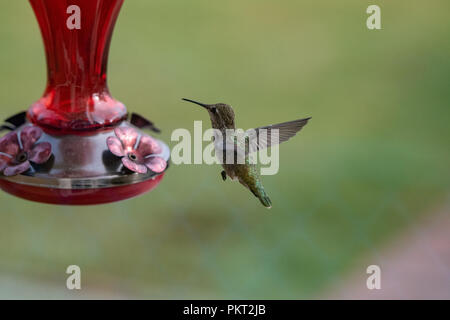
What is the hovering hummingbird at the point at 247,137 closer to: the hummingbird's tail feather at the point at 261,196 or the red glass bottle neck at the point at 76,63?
the hummingbird's tail feather at the point at 261,196

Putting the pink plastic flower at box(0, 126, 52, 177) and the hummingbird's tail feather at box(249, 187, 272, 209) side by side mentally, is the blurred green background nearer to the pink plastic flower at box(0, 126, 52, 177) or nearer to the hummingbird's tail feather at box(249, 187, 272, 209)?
the pink plastic flower at box(0, 126, 52, 177)

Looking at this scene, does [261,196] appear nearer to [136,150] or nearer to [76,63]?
[136,150]

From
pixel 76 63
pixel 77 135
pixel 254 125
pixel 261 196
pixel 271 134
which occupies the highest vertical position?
pixel 254 125

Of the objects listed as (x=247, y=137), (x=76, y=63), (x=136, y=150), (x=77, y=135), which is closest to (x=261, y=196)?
(x=247, y=137)

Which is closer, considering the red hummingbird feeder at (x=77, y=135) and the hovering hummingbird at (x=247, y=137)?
the hovering hummingbird at (x=247, y=137)

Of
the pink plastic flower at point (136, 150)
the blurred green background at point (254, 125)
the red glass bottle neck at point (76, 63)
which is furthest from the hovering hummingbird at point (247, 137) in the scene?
the blurred green background at point (254, 125)

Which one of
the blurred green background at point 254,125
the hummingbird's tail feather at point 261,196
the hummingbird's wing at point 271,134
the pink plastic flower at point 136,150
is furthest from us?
the blurred green background at point 254,125

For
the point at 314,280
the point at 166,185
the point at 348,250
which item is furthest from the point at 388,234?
the point at 166,185
